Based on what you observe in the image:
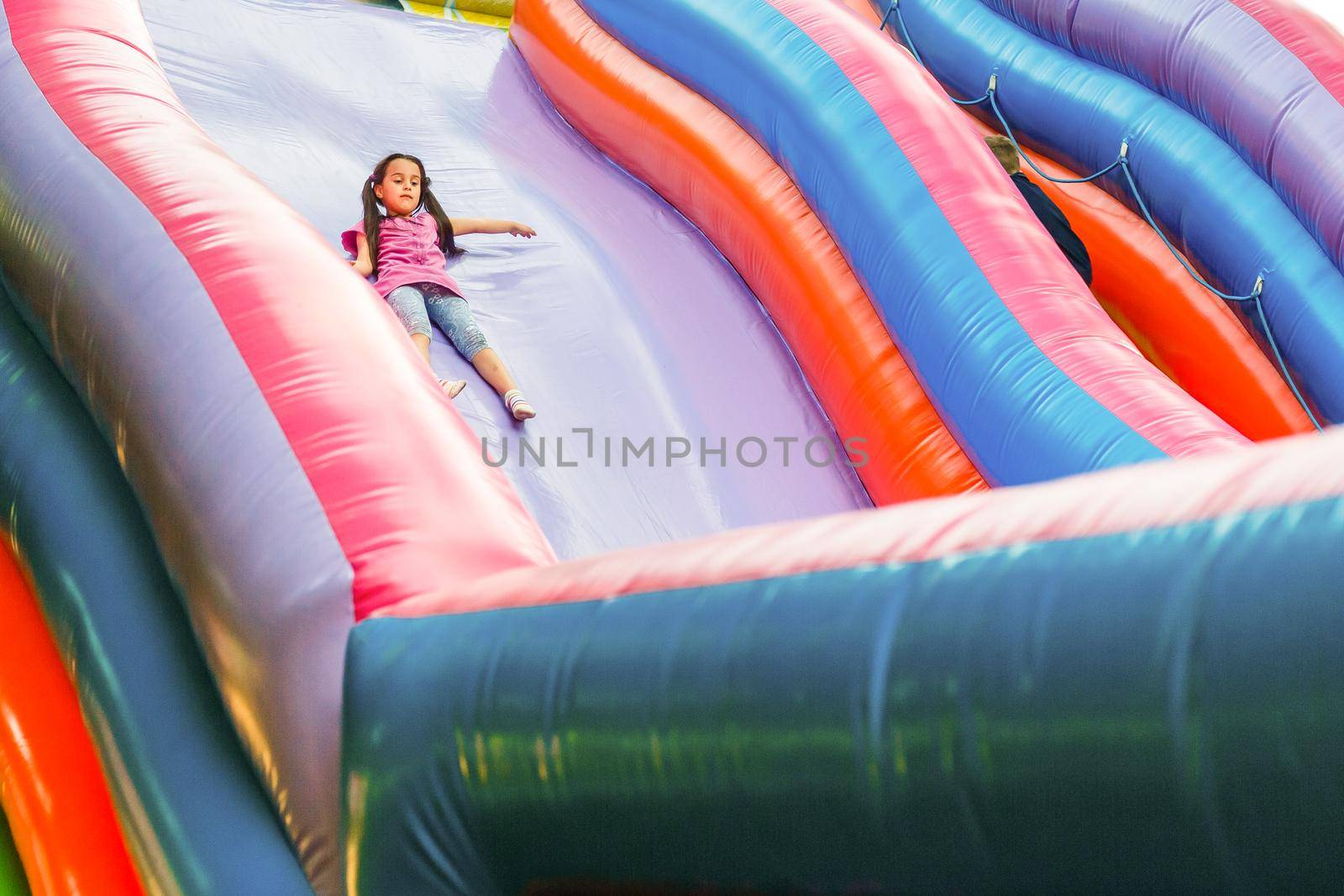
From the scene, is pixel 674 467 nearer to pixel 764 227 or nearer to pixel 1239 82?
pixel 764 227

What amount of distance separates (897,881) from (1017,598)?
Result: 0.61 ft

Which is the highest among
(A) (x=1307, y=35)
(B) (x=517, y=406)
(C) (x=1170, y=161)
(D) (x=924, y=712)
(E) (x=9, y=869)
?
(A) (x=1307, y=35)

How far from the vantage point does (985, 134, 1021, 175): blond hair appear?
2320mm

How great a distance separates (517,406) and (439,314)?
267 millimetres

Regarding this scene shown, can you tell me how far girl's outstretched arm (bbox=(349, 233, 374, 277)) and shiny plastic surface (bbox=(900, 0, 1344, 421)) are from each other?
1.49 meters

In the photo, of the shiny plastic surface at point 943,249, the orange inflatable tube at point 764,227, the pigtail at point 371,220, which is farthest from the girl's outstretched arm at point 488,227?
the shiny plastic surface at point 943,249

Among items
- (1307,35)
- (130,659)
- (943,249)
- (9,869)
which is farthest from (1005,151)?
(9,869)

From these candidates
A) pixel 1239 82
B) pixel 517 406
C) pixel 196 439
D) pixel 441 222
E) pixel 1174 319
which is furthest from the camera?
pixel 1174 319

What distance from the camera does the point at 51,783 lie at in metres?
1.10

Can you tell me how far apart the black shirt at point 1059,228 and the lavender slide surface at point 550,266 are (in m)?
0.55

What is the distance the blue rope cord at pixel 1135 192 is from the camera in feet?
6.79

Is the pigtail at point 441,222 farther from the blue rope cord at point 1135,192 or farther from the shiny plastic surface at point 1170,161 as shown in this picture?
the shiny plastic surface at point 1170,161

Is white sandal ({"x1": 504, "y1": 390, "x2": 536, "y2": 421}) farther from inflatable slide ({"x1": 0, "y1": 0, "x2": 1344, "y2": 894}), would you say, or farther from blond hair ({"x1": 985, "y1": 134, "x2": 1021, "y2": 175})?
→ blond hair ({"x1": 985, "y1": 134, "x2": 1021, "y2": 175})

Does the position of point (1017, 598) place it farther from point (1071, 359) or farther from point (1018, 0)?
point (1018, 0)
